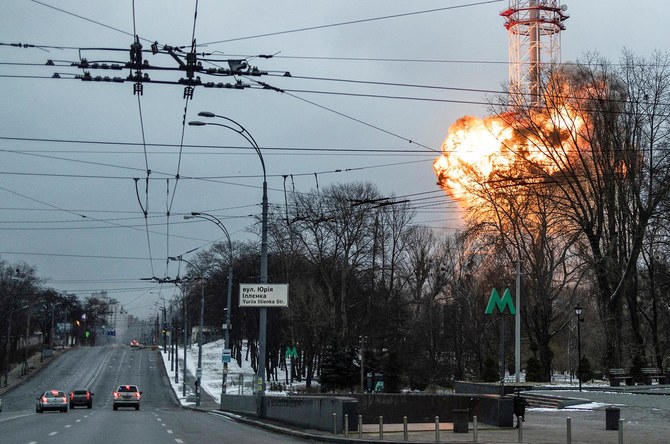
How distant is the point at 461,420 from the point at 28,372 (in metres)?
95.8

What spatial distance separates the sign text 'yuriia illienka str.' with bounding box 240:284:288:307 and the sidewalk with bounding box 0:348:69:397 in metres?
66.1

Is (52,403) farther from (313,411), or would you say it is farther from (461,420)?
(461,420)

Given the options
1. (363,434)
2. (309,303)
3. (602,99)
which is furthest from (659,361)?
(363,434)

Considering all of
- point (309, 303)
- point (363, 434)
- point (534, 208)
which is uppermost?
point (534, 208)

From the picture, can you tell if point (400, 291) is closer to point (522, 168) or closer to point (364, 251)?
point (364, 251)

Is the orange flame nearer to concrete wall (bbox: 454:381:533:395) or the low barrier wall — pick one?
concrete wall (bbox: 454:381:533:395)

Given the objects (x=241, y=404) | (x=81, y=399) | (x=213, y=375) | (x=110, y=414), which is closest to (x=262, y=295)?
(x=241, y=404)

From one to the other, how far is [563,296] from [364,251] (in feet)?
63.2

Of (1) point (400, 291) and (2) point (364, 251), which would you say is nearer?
(2) point (364, 251)

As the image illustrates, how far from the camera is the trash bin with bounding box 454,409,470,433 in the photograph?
26.2m

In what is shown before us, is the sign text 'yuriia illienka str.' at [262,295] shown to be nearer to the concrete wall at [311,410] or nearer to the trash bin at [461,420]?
the concrete wall at [311,410]

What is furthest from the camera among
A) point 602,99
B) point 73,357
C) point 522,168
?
point 73,357

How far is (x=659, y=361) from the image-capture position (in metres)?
55.6

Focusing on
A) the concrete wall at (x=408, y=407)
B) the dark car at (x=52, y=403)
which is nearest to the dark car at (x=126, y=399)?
the dark car at (x=52, y=403)
